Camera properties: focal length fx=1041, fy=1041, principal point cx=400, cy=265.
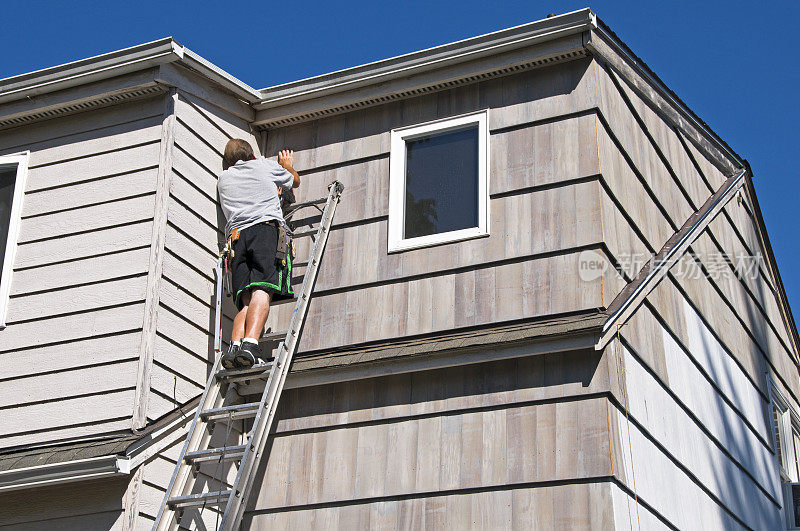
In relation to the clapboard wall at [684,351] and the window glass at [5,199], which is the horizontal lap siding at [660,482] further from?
the window glass at [5,199]

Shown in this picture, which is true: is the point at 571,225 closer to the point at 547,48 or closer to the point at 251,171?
the point at 547,48

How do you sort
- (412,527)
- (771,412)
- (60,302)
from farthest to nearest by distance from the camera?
(771,412), (60,302), (412,527)

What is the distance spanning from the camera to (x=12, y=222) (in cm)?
770

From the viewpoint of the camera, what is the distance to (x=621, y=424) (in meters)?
6.13

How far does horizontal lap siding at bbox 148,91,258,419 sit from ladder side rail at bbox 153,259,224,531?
0.70 ft

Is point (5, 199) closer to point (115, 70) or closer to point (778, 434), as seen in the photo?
point (115, 70)

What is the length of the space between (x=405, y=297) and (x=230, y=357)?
4.06ft

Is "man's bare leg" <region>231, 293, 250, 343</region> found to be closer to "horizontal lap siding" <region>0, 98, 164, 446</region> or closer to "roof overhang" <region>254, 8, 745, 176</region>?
"horizontal lap siding" <region>0, 98, 164, 446</region>

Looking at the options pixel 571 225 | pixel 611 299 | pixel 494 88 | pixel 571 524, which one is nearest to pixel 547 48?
pixel 494 88

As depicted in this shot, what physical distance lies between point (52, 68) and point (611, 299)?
Answer: 446 centimetres

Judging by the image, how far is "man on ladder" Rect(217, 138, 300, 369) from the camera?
6953mm

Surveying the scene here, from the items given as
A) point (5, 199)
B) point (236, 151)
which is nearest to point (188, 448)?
point (236, 151)

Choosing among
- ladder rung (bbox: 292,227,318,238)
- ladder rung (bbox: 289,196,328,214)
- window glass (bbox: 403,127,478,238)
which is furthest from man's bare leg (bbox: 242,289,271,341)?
window glass (bbox: 403,127,478,238)

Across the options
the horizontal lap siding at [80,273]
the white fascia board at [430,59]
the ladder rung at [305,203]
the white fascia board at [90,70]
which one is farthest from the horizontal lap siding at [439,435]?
the white fascia board at [90,70]
